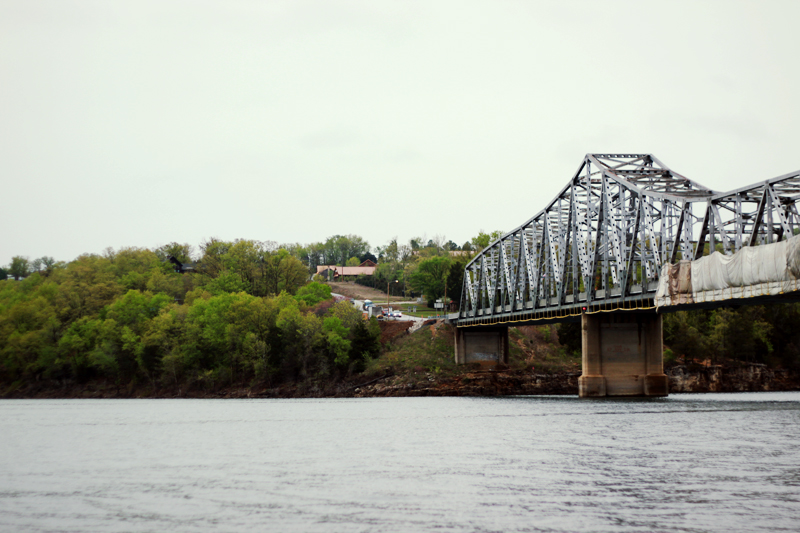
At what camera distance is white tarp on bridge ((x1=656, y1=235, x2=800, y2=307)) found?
1938 inches

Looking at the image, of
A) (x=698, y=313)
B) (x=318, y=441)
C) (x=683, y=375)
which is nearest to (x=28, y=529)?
(x=318, y=441)

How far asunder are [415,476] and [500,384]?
288ft

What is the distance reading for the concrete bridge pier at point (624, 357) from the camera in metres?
A: 83.1

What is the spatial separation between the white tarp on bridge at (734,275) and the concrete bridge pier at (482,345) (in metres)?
61.0

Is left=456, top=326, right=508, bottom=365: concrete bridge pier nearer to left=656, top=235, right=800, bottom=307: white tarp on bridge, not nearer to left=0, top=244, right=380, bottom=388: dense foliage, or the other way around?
left=0, top=244, right=380, bottom=388: dense foliage

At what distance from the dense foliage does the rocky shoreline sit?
9.19 ft

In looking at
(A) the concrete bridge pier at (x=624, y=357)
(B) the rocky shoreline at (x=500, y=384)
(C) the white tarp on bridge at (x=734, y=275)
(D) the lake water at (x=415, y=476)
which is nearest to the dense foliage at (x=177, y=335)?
(B) the rocky shoreline at (x=500, y=384)

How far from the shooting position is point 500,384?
384 feet

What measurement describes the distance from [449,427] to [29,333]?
10152 cm

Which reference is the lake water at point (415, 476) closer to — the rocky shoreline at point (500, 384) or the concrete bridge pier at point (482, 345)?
the rocky shoreline at point (500, 384)

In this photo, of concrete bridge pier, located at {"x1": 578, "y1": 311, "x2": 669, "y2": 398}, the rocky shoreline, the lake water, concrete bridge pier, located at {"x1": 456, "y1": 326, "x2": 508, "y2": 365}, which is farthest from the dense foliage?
the lake water

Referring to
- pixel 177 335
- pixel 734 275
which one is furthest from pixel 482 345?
pixel 734 275

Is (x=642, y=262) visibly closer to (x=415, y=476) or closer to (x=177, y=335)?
(x=415, y=476)

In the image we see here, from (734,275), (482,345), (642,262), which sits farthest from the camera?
(482,345)
